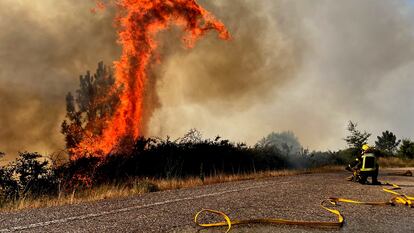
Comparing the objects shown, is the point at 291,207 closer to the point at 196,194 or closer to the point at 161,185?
the point at 196,194

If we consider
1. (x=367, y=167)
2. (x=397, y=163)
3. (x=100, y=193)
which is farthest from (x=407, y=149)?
(x=100, y=193)

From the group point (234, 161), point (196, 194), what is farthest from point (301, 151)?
point (196, 194)

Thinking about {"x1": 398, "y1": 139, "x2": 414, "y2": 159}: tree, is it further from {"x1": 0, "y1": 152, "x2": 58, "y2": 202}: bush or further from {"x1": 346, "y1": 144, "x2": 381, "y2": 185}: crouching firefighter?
{"x1": 0, "y1": 152, "x2": 58, "y2": 202}: bush

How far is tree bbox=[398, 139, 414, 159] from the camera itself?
31.4 meters

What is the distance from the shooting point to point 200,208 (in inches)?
313

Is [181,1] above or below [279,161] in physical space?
above

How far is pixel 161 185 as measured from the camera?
43.5 ft

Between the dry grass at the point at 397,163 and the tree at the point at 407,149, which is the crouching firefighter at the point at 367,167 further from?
the tree at the point at 407,149

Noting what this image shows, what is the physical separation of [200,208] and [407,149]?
95.8ft

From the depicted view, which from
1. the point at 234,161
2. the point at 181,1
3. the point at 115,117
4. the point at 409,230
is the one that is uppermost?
the point at 181,1

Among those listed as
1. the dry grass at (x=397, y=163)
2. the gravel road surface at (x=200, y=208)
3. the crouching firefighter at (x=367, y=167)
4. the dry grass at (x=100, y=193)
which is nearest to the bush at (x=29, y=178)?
the dry grass at (x=100, y=193)

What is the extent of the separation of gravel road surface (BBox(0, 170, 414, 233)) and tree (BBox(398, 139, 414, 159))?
24175 mm

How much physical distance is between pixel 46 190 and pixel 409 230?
11.2m

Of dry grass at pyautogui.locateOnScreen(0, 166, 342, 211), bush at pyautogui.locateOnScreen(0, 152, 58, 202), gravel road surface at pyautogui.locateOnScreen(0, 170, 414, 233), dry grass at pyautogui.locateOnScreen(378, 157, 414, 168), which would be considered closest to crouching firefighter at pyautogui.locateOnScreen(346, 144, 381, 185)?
gravel road surface at pyautogui.locateOnScreen(0, 170, 414, 233)
